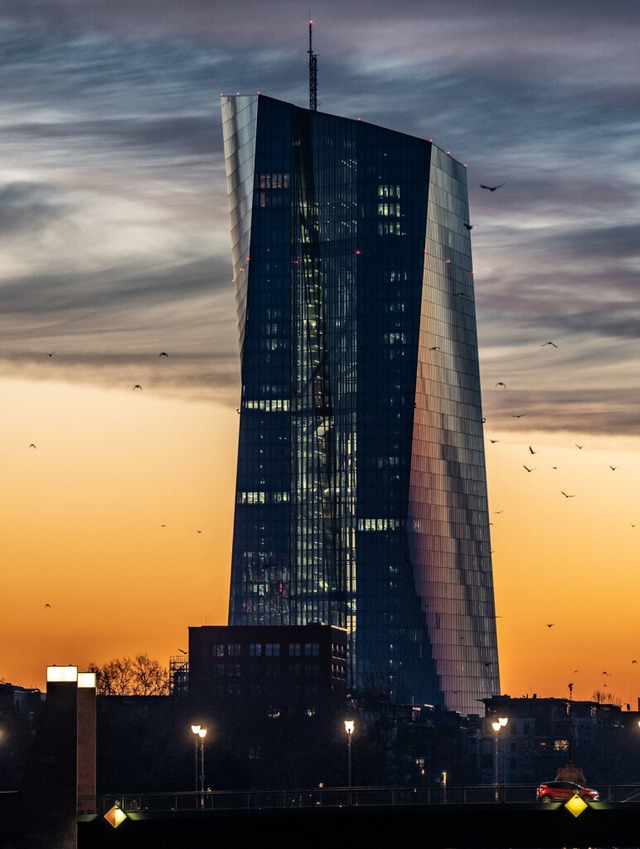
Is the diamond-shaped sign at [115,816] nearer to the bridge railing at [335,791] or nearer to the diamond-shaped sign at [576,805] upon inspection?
the bridge railing at [335,791]

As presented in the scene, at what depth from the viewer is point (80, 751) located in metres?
116

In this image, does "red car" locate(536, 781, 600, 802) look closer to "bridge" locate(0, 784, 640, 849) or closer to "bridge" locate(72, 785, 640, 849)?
"bridge" locate(0, 784, 640, 849)

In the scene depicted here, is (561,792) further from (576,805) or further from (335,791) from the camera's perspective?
(576,805)

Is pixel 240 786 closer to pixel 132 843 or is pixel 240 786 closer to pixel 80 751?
pixel 80 751

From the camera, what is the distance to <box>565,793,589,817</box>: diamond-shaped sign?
335ft

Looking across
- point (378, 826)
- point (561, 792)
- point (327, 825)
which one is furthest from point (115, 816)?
point (561, 792)

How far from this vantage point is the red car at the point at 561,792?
4676 inches

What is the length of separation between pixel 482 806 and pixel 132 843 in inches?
659

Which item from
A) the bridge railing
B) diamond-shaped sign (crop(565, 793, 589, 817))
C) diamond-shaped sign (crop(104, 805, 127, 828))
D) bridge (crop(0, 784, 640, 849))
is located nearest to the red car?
the bridge railing

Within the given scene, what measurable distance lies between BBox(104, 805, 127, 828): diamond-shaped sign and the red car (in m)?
26.2

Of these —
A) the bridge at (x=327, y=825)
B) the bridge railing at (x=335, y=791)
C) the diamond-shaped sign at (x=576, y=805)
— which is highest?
the bridge railing at (x=335, y=791)

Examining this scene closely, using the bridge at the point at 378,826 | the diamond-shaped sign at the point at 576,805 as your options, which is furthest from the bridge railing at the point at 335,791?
the diamond-shaped sign at the point at 576,805

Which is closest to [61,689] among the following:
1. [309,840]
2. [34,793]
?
[34,793]

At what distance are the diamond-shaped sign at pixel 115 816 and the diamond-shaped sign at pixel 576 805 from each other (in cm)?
2088
